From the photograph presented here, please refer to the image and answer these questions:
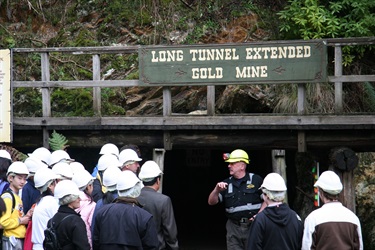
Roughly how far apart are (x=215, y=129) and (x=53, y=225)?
567 cm

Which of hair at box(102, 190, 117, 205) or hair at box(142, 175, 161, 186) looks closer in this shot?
hair at box(102, 190, 117, 205)

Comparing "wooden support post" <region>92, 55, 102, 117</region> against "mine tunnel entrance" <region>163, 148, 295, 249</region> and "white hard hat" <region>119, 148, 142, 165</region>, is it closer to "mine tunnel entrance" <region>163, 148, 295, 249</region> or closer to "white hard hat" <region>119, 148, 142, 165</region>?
"mine tunnel entrance" <region>163, 148, 295, 249</region>

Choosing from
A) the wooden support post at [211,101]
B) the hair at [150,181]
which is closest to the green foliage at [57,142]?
the wooden support post at [211,101]

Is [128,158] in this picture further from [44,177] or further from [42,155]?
[42,155]

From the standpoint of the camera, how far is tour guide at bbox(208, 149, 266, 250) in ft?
32.0

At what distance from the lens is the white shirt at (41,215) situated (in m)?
8.04

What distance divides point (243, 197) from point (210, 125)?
2.79 metres

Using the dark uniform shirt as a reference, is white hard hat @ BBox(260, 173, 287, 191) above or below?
above

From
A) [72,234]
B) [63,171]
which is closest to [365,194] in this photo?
[63,171]

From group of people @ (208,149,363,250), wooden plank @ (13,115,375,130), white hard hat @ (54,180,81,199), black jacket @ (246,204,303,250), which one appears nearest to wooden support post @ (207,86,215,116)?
wooden plank @ (13,115,375,130)

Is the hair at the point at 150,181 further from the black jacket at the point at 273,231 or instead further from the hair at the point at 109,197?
the black jacket at the point at 273,231

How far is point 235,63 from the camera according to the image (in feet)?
40.4

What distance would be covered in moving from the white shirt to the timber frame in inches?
180

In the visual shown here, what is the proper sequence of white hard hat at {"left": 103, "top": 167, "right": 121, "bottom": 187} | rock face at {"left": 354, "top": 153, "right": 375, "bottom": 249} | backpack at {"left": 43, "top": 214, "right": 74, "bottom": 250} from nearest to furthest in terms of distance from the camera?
backpack at {"left": 43, "top": 214, "right": 74, "bottom": 250} < white hard hat at {"left": 103, "top": 167, "right": 121, "bottom": 187} < rock face at {"left": 354, "top": 153, "right": 375, "bottom": 249}
